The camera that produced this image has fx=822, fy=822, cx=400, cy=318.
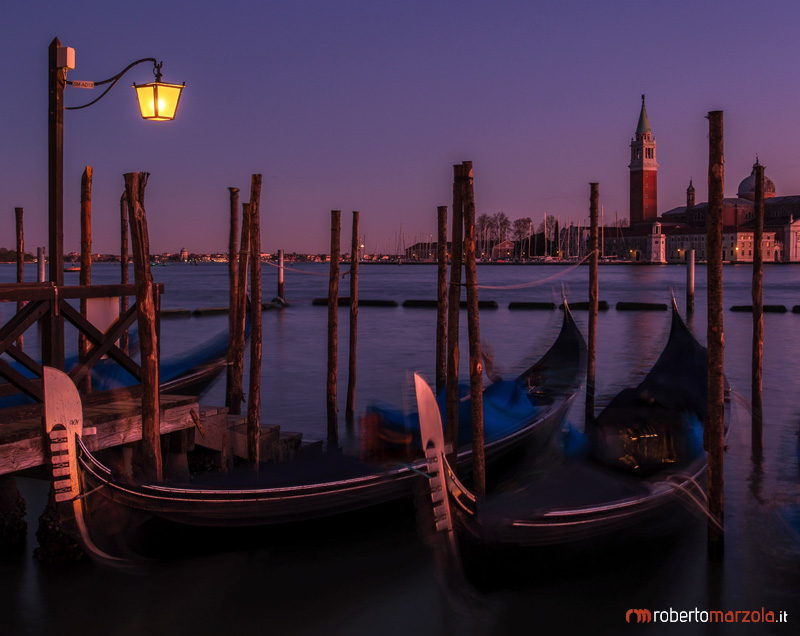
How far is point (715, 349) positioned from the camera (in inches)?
185

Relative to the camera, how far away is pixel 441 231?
8.74m

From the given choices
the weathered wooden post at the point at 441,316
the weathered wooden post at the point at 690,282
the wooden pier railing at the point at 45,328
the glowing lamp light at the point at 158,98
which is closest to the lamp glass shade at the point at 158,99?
the glowing lamp light at the point at 158,98

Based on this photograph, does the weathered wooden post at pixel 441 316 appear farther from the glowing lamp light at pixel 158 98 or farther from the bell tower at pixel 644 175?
the bell tower at pixel 644 175

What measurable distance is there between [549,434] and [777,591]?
2.21 m

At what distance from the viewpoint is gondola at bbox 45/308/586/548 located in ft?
13.5

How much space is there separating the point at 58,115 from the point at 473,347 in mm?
2704

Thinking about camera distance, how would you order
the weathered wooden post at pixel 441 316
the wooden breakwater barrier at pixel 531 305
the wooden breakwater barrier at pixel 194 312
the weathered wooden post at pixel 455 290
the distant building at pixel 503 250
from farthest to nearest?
the distant building at pixel 503 250 < the wooden breakwater barrier at pixel 531 305 < the wooden breakwater barrier at pixel 194 312 < the weathered wooden post at pixel 441 316 < the weathered wooden post at pixel 455 290

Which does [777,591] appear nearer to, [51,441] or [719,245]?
[719,245]

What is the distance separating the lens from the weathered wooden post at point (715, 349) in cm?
455

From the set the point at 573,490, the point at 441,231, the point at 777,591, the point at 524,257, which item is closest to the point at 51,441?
the point at 573,490

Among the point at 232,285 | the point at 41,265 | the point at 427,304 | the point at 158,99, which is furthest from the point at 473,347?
the point at 427,304

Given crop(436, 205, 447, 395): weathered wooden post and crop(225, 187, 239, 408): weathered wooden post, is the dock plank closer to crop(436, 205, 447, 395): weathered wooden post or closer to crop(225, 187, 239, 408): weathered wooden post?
crop(225, 187, 239, 408): weathered wooden post

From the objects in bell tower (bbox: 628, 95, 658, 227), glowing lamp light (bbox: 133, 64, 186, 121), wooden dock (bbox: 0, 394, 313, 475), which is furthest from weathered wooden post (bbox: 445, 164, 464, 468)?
bell tower (bbox: 628, 95, 658, 227)

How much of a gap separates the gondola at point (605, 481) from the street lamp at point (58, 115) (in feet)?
7.15
